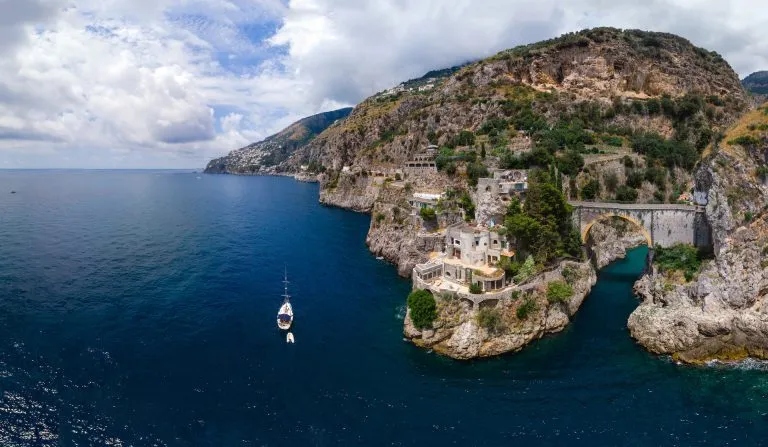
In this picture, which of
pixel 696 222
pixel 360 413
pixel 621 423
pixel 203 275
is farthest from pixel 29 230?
pixel 696 222

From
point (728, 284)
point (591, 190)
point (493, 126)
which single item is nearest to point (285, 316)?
point (728, 284)

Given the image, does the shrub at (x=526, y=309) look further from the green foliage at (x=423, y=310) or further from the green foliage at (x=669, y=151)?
the green foliage at (x=669, y=151)

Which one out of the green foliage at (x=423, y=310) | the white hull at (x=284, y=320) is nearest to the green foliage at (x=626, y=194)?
the green foliage at (x=423, y=310)

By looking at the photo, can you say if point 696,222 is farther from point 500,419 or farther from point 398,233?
point 398,233

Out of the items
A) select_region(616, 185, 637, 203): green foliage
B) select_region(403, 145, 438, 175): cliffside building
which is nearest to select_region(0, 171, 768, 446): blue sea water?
select_region(616, 185, 637, 203): green foliage

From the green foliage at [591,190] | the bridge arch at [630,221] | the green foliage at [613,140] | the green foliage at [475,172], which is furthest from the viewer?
the green foliage at [613,140]

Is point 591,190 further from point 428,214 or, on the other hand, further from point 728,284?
point 728,284
